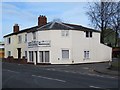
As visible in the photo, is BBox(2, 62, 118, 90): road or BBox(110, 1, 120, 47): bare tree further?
BBox(110, 1, 120, 47): bare tree

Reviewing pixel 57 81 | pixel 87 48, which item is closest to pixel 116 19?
pixel 87 48

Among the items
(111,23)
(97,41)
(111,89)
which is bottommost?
(111,89)

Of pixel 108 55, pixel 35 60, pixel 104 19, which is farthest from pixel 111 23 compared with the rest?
pixel 35 60

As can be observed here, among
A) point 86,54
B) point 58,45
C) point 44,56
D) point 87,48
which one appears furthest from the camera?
point 87,48

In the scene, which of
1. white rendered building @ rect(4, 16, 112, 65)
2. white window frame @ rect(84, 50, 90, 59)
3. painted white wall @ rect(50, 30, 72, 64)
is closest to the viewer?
painted white wall @ rect(50, 30, 72, 64)

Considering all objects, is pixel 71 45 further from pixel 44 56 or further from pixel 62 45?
pixel 44 56

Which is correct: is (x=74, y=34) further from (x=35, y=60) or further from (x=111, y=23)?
(x=111, y=23)

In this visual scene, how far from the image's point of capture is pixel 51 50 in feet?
152

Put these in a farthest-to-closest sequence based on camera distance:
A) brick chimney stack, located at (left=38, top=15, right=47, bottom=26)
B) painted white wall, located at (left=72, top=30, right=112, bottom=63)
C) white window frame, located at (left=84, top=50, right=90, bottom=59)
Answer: brick chimney stack, located at (left=38, top=15, right=47, bottom=26)
white window frame, located at (left=84, top=50, right=90, bottom=59)
painted white wall, located at (left=72, top=30, right=112, bottom=63)

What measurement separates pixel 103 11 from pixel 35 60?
22.9m

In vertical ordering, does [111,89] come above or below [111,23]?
below

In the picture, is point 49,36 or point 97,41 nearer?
point 49,36

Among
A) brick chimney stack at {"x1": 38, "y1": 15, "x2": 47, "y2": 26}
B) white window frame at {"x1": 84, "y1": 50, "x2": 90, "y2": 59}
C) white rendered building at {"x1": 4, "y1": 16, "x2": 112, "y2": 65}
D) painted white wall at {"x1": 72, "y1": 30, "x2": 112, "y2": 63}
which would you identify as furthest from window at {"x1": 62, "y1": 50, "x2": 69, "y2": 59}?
brick chimney stack at {"x1": 38, "y1": 15, "x2": 47, "y2": 26}

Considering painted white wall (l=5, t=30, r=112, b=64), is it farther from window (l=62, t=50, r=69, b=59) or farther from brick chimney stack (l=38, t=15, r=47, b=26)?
brick chimney stack (l=38, t=15, r=47, b=26)
